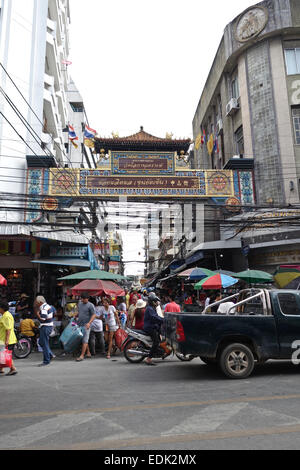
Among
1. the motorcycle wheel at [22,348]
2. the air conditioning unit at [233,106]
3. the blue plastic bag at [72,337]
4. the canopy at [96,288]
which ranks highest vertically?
the air conditioning unit at [233,106]

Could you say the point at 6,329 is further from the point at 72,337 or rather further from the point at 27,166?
the point at 27,166

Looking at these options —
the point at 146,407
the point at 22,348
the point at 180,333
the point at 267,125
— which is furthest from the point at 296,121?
the point at 146,407

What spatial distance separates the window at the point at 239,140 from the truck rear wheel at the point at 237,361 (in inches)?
688

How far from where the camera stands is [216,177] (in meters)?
19.8

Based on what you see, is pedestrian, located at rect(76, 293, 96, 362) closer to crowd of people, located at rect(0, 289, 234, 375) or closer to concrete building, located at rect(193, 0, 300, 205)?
crowd of people, located at rect(0, 289, 234, 375)

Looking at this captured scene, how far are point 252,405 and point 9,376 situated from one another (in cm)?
572

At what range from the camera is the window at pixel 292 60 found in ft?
65.3

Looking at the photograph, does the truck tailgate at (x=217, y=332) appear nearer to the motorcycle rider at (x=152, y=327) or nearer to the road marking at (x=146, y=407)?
the road marking at (x=146, y=407)

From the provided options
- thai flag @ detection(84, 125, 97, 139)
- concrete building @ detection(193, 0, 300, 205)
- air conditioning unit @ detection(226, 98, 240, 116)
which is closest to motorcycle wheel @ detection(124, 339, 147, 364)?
concrete building @ detection(193, 0, 300, 205)

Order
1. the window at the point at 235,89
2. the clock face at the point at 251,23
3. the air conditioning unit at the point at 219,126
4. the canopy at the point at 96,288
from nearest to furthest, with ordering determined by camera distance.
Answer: the canopy at the point at 96,288, the clock face at the point at 251,23, the window at the point at 235,89, the air conditioning unit at the point at 219,126

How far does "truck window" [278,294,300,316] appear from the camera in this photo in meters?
7.03

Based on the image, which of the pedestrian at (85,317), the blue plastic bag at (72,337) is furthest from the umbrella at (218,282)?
the blue plastic bag at (72,337)

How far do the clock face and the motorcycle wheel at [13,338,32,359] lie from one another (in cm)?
2107

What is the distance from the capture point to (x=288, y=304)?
23.3 ft
